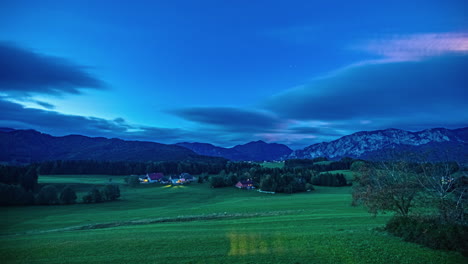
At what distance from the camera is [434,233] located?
780 inches

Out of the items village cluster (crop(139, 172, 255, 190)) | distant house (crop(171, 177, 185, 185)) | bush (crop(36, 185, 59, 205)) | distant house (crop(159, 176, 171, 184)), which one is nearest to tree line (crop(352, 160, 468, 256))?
bush (crop(36, 185, 59, 205))

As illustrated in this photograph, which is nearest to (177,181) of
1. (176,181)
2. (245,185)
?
(176,181)

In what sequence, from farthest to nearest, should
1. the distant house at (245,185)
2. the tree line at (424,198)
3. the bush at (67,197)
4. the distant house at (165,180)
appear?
the distant house at (165,180) < the distant house at (245,185) < the bush at (67,197) < the tree line at (424,198)

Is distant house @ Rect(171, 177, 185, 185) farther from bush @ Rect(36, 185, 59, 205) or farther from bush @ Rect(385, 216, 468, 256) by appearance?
bush @ Rect(385, 216, 468, 256)

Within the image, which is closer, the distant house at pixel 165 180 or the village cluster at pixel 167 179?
the distant house at pixel 165 180

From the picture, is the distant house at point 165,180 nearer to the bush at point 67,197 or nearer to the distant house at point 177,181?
the distant house at point 177,181

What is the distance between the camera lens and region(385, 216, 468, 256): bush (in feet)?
62.1

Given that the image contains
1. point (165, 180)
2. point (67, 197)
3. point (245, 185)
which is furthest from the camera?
point (165, 180)

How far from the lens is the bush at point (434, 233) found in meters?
18.9

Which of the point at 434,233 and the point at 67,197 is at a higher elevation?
the point at 434,233

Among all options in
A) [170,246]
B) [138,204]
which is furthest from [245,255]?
[138,204]

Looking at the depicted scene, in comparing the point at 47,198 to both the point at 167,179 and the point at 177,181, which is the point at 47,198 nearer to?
the point at 177,181

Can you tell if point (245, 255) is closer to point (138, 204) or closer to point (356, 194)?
point (356, 194)

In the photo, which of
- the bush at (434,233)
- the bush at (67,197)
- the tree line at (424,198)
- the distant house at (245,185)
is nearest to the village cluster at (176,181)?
the distant house at (245,185)
